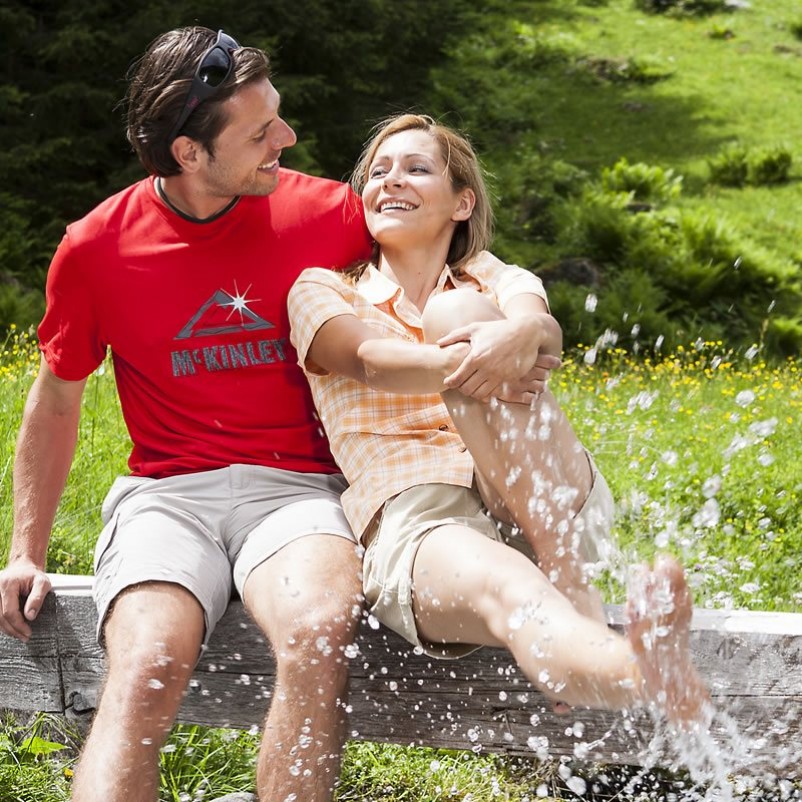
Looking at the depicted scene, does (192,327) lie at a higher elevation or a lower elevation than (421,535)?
higher

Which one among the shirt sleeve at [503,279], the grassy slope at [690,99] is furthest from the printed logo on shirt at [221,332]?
the grassy slope at [690,99]

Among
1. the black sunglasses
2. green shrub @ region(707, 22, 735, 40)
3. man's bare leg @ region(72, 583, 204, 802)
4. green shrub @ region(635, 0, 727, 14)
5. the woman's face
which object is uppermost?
the black sunglasses

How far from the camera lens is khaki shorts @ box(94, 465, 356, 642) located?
9.50 feet

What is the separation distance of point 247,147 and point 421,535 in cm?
123

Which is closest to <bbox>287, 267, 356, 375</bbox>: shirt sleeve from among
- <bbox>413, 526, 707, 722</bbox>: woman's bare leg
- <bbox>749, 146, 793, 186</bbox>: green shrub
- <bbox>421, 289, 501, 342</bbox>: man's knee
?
<bbox>421, 289, 501, 342</bbox>: man's knee

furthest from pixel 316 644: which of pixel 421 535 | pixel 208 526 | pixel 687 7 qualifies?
pixel 687 7

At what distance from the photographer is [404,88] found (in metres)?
13.9

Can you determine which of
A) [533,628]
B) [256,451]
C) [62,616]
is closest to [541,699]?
[533,628]

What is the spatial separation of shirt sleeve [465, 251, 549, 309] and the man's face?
63cm

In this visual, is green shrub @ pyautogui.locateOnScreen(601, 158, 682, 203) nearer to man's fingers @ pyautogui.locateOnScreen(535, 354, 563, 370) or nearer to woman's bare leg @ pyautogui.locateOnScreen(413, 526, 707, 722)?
man's fingers @ pyautogui.locateOnScreen(535, 354, 563, 370)

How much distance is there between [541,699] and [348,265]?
4.38 ft

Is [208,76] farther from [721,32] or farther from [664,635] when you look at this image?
[721,32]

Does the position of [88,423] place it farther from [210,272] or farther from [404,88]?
[404,88]

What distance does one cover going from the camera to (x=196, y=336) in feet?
10.6
